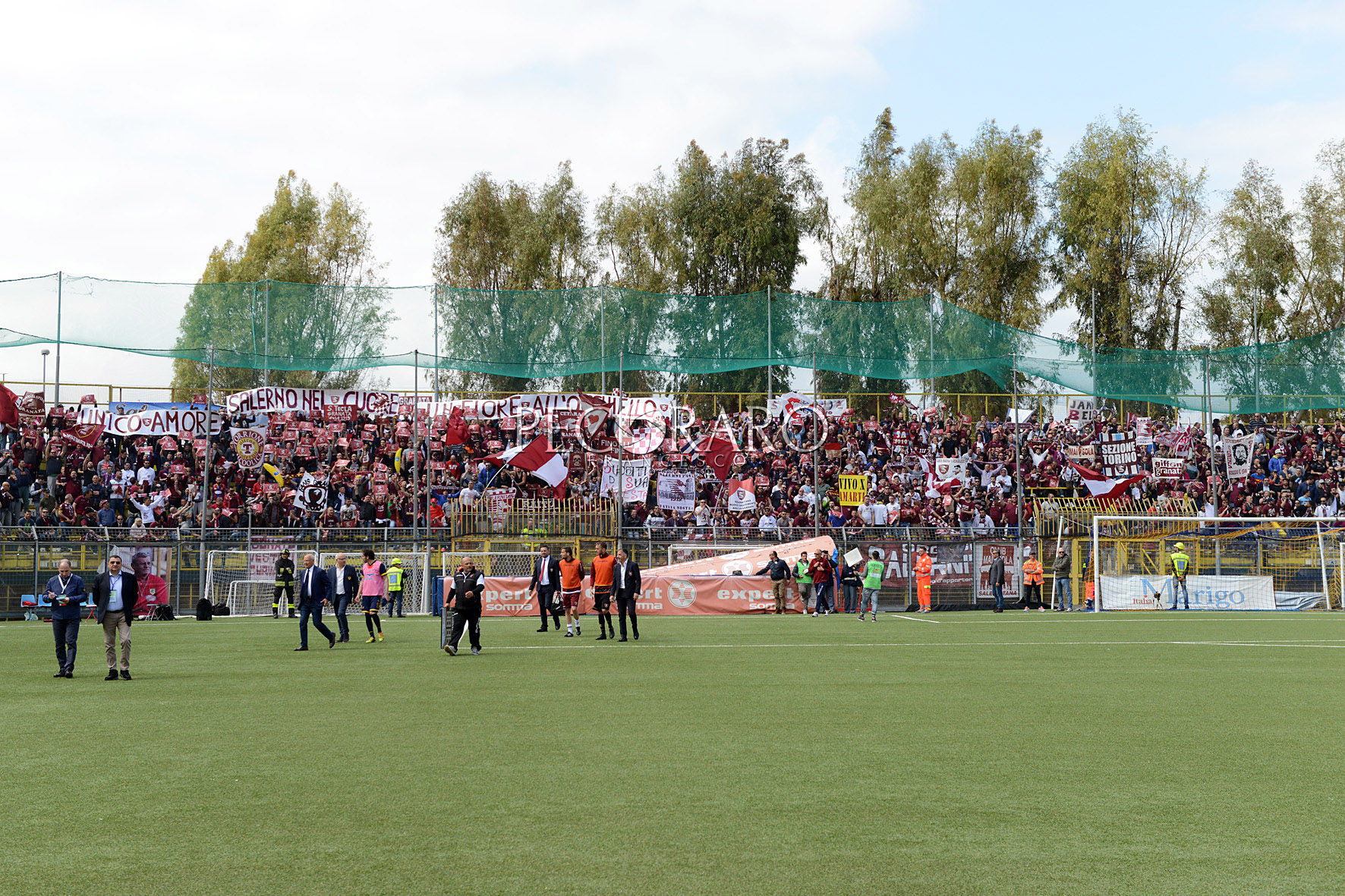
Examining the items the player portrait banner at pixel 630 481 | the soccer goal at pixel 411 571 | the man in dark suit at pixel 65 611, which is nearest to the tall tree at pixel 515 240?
the player portrait banner at pixel 630 481

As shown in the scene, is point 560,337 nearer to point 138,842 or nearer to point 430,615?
point 430,615

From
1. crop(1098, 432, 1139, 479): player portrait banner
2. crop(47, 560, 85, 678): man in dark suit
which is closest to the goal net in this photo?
crop(47, 560, 85, 678): man in dark suit

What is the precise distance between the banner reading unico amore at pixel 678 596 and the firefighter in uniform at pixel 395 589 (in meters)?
2.15

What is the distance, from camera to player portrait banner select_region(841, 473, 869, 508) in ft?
124

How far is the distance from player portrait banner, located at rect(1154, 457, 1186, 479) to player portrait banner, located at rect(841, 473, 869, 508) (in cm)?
982

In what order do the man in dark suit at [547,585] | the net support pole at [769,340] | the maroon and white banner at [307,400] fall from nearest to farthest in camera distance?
the man in dark suit at [547,585]
the maroon and white banner at [307,400]
the net support pole at [769,340]

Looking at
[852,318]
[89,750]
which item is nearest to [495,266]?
[852,318]

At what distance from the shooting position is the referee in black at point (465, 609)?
17.9 m

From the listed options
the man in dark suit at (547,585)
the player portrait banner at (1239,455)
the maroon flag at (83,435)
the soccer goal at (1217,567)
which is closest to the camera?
the man in dark suit at (547,585)

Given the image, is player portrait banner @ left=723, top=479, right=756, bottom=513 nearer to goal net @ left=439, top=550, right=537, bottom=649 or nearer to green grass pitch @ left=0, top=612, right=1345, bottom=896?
goal net @ left=439, top=550, right=537, bottom=649

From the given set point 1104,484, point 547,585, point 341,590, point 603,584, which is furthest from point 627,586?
point 1104,484

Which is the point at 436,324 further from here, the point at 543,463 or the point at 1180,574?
the point at 1180,574

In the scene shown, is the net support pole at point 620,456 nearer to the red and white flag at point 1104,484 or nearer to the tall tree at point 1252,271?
the red and white flag at point 1104,484

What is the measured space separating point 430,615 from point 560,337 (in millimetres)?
12140
